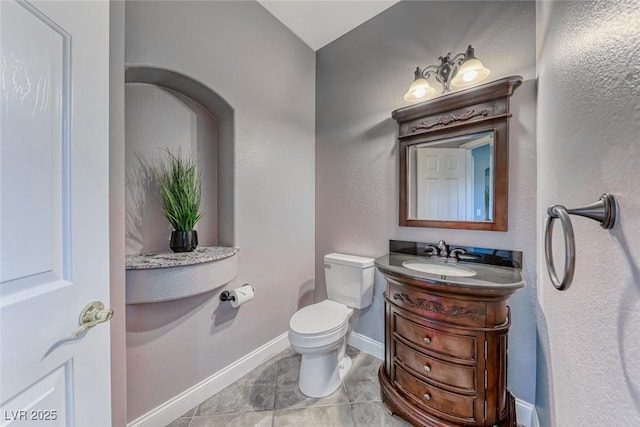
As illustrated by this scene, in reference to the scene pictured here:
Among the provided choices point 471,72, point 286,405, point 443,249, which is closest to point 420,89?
point 471,72

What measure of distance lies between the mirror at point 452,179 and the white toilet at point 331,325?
2.01 feet

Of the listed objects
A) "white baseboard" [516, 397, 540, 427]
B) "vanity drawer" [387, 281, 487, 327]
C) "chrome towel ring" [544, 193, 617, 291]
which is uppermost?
"chrome towel ring" [544, 193, 617, 291]

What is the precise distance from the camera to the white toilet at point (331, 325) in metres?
1.51

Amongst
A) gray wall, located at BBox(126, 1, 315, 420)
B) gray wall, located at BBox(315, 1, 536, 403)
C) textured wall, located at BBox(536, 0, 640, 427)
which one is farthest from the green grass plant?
textured wall, located at BBox(536, 0, 640, 427)

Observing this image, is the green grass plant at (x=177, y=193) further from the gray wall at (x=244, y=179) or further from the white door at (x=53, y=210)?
the white door at (x=53, y=210)

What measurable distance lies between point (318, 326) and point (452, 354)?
0.75 meters

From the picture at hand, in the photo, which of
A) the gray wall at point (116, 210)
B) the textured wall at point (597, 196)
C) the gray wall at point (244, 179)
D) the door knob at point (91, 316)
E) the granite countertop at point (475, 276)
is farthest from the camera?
the gray wall at point (244, 179)

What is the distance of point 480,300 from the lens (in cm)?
114

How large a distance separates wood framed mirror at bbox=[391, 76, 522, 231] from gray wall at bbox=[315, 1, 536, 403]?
0.20ft

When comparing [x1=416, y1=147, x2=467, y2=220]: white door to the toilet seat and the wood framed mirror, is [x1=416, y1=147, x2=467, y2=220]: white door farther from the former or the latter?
the toilet seat

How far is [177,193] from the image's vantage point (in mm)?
1393

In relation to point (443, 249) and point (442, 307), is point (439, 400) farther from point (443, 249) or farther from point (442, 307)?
point (443, 249)

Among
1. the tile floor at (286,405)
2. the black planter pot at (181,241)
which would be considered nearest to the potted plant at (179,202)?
the black planter pot at (181,241)

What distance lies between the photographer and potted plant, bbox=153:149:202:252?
1.38 metres
